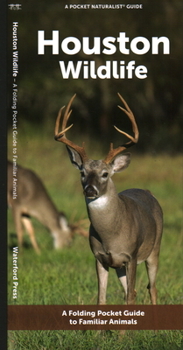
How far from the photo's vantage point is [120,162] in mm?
4484

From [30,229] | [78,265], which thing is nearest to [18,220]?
[30,229]

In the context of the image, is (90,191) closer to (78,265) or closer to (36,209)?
(78,265)

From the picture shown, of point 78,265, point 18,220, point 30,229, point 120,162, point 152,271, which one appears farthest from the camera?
point 18,220

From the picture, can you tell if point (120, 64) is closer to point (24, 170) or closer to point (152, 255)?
point (152, 255)

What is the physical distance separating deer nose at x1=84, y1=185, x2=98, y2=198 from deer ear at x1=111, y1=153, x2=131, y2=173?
34 centimetres

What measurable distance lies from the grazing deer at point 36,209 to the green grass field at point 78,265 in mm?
213

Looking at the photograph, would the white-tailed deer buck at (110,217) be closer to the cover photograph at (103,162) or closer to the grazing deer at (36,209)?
the cover photograph at (103,162)

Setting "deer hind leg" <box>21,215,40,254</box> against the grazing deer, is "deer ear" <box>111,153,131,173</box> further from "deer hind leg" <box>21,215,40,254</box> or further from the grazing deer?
the grazing deer

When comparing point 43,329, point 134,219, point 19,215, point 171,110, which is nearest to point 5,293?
point 43,329

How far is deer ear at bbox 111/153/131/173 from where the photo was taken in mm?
4453

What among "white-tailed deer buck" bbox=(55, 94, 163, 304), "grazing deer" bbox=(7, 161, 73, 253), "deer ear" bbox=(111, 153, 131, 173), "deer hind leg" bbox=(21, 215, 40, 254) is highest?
"grazing deer" bbox=(7, 161, 73, 253)

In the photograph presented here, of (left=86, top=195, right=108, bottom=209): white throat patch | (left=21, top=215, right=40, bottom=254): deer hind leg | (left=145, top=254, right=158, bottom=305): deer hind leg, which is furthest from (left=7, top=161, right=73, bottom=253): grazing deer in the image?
(left=86, top=195, right=108, bottom=209): white throat patch

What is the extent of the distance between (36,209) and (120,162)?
5247mm

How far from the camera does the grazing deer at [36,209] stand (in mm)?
9297
